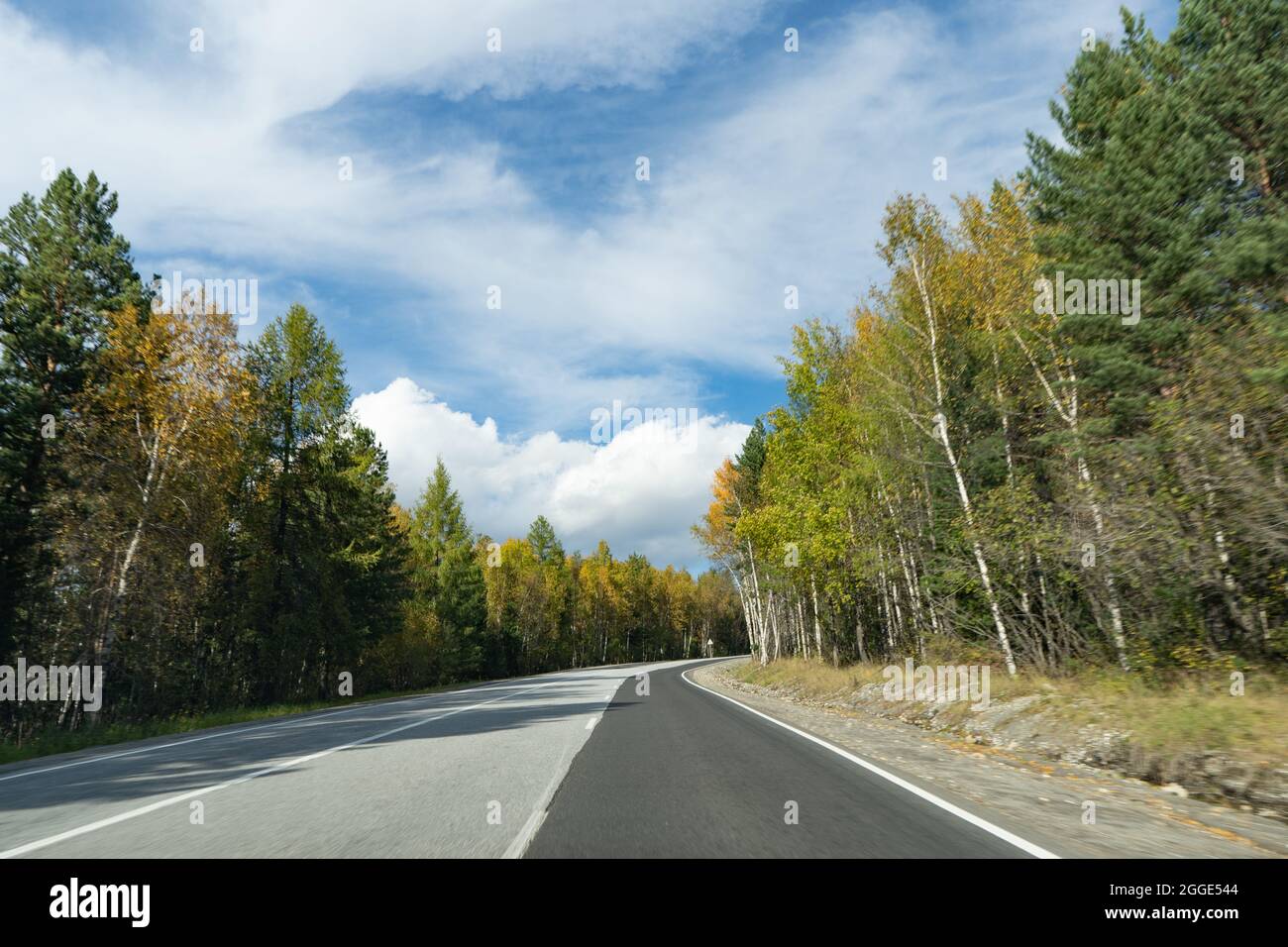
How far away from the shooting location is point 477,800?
6.93 m

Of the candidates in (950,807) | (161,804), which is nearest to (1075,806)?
(950,807)

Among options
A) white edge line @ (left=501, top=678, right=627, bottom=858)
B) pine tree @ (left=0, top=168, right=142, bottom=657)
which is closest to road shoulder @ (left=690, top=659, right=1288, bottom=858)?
white edge line @ (left=501, top=678, right=627, bottom=858)

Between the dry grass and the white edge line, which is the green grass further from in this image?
the dry grass

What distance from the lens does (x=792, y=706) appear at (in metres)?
20.7

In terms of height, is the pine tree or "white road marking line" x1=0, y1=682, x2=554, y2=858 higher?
the pine tree

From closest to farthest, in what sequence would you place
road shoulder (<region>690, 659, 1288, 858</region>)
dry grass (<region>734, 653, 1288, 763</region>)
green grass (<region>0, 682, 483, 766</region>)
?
1. road shoulder (<region>690, 659, 1288, 858</region>)
2. dry grass (<region>734, 653, 1288, 763</region>)
3. green grass (<region>0, 682, 483, 766</region>)

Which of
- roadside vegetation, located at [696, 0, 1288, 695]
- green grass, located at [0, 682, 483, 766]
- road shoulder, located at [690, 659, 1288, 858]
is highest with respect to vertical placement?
roadside vegetation, located at [696, 0, 1288, 695]

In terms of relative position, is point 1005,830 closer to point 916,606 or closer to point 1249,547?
point 1249,547

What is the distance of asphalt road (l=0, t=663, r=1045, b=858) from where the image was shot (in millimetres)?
5277

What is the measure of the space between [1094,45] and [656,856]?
63.7 ft

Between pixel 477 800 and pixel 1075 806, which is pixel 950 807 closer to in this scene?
pixel 1075 806

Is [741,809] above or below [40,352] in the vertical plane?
below
